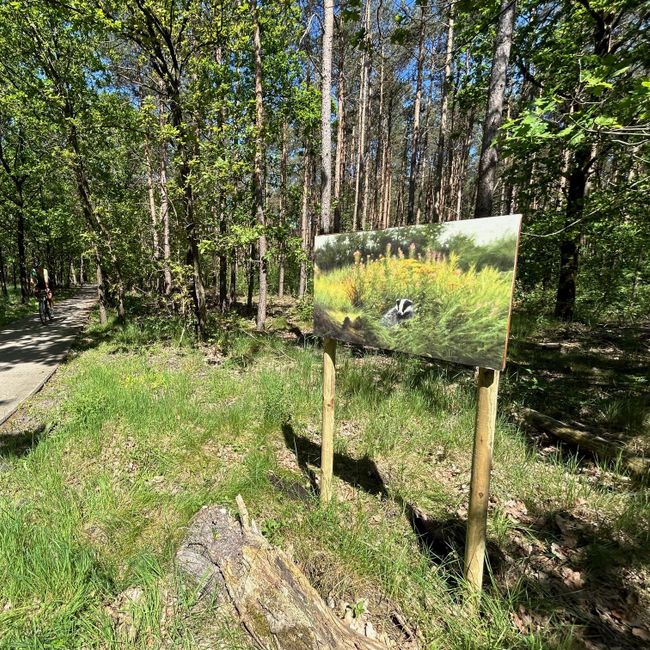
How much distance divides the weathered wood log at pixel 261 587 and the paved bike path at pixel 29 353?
440 cm

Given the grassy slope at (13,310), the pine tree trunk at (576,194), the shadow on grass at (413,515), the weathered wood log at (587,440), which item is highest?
the pine tree trunk at (576,194)

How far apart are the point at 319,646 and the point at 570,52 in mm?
11473

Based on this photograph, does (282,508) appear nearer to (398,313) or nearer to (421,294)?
(398,313)

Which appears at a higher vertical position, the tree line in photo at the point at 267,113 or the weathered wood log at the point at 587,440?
the tree line in photo at the point at 267,113

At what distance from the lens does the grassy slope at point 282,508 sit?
7.13 feet

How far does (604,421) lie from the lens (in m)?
4.82

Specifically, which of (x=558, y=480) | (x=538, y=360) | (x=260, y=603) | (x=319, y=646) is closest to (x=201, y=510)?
(x=260, y=603)

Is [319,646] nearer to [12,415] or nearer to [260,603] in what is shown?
[260,603]

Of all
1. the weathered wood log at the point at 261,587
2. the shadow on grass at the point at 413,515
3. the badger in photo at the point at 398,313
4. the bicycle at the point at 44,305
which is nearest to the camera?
the weathered wood log at the point at 261,587

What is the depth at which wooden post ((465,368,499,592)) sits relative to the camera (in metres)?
2.12

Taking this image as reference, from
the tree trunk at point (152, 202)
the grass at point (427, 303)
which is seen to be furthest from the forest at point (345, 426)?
the tree trunk at point (152, 202)

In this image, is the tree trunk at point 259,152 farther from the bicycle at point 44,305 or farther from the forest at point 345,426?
the bicycle at point 44,305

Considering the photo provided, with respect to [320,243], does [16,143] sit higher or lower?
higher

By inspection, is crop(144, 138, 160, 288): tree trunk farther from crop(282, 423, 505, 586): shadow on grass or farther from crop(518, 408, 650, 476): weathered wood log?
crop(518, 408, 650, 476): weathered wood log
